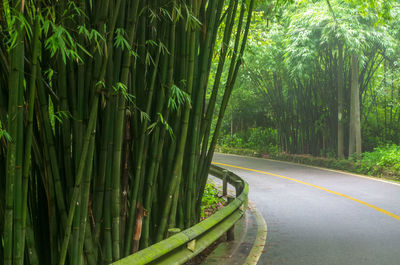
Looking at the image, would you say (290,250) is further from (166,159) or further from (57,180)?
(57,180)

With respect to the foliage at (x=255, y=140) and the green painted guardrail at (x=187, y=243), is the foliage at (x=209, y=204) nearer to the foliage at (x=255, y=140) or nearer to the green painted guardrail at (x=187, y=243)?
the green painted guardrail at (x=187, y=243)

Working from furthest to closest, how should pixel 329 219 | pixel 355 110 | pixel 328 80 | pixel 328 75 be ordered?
1. pixel 328 80
2. pixel 328 75
3. pixel 355 110
4. pixel 329 219

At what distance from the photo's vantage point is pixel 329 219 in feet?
23.4

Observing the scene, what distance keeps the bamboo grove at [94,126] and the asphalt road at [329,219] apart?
1.78 metres

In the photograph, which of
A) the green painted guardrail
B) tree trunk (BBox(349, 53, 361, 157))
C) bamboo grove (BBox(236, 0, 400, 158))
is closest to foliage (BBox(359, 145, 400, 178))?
tree trunk (BBox(349, 53, 361, 157))

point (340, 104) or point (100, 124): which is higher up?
point (340, 104)

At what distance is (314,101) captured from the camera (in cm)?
1780

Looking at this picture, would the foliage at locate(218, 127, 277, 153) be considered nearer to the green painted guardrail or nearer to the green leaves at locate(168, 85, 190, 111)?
the green painted guardrail

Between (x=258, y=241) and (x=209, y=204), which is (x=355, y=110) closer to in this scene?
(x=209, y=204)

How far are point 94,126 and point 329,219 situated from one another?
525 cm

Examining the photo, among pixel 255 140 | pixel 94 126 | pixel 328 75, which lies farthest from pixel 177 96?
pixel 255 140

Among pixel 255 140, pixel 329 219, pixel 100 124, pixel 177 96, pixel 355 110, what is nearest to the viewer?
pixel 100 124

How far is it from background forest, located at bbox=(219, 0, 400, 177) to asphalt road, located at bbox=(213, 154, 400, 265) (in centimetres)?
327

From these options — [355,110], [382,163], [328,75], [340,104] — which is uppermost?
[328,75]
